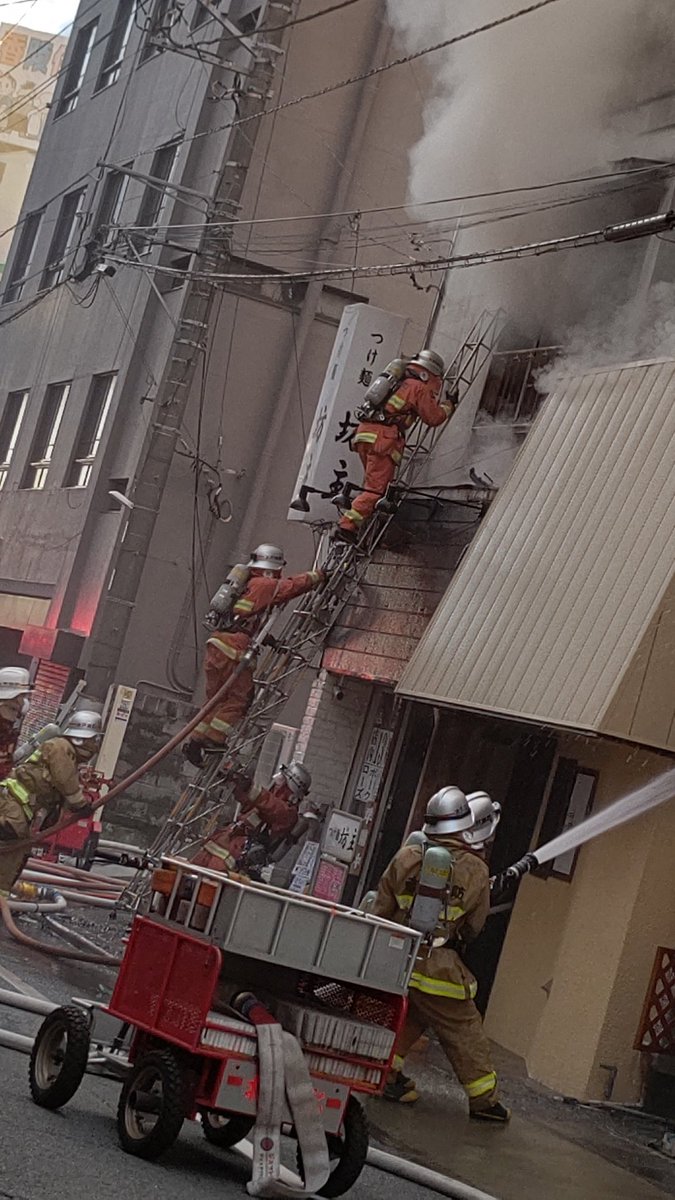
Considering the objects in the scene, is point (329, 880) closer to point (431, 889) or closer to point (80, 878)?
point (80, 878)

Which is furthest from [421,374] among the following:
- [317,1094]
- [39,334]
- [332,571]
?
[39,334]

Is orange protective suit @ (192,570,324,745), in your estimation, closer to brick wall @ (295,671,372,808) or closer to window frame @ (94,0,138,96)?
brick wall @ (295,671,372,808)

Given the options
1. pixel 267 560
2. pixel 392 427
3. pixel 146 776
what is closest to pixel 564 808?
pixel 392 427

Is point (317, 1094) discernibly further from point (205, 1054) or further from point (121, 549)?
point (121, 549)

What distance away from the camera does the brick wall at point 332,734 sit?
1517cm

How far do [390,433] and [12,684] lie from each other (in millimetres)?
3687

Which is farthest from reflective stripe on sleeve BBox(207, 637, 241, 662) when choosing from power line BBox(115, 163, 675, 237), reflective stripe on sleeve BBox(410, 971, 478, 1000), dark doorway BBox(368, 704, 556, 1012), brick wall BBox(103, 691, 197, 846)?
brick wall BBox(103, 691, 197, 846)

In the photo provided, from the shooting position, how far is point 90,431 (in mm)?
24203

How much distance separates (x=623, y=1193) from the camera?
8.28 metres

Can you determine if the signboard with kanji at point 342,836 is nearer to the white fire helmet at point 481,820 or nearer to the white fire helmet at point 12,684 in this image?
the white fire helmet at point 12,684

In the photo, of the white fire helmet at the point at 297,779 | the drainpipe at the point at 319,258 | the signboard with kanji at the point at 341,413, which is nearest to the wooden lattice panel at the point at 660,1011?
the white fire helmet at the point at 297,779

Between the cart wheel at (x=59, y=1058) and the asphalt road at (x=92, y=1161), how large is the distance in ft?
0.24

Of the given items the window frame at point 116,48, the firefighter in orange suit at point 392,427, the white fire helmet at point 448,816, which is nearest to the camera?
the white fire helmet at point 448,816

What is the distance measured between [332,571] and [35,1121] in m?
8.15
